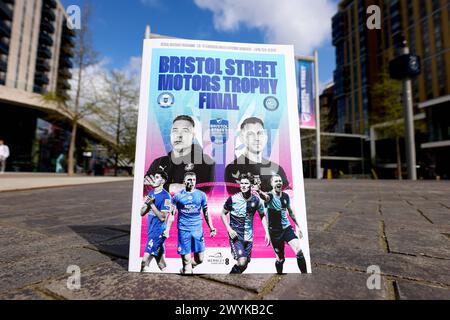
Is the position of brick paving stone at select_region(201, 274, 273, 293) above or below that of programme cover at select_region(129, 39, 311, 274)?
below

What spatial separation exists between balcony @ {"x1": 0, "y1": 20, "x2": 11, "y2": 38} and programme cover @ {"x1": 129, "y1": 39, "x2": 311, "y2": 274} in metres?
39.1

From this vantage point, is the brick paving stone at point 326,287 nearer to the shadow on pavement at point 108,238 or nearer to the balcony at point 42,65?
the shadow on pavement at point 108,238

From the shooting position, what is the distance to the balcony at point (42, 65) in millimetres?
38094

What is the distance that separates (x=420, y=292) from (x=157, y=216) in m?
1.08

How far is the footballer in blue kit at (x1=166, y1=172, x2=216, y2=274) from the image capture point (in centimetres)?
113

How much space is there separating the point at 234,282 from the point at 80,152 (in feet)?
96.6

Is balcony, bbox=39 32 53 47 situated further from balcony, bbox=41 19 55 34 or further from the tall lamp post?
the tall lamp post

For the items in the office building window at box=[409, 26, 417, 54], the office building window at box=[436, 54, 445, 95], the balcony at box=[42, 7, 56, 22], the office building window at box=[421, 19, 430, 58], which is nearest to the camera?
the office building window at box=[436, 54, 445, 95]

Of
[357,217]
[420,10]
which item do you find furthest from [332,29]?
[357,217]

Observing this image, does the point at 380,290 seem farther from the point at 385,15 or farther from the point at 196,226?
the point at 385,15

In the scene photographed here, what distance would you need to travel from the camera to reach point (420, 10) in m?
39.2

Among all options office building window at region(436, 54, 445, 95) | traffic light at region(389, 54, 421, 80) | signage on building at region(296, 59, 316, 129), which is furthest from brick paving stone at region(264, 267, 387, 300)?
office building window at region(436, 54, 445, 95)

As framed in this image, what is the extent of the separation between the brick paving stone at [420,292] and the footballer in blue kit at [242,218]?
540mm

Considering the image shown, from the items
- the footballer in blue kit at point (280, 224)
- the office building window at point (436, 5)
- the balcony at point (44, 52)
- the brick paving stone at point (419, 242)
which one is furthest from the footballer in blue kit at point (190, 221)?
the office building window at point (436, 5)
